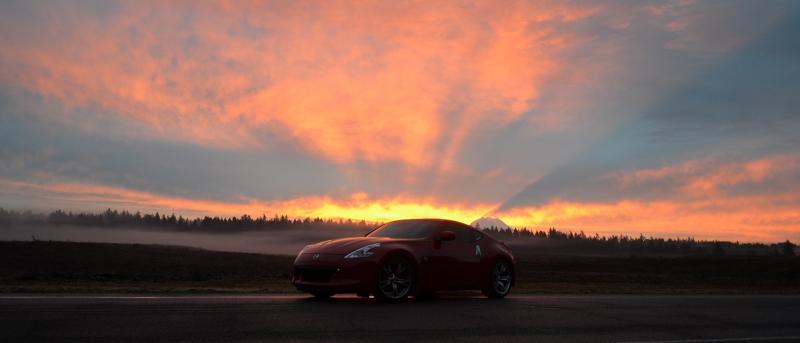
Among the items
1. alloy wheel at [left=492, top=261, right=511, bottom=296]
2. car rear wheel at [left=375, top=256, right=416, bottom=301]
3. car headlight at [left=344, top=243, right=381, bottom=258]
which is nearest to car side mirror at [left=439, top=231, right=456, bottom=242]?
car rear wheel at [left=375, top=256, right=416, bottom=301]

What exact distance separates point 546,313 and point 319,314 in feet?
10.3

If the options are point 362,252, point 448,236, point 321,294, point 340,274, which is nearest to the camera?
point 340,274

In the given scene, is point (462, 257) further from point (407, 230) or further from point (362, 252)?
point (362, 252)

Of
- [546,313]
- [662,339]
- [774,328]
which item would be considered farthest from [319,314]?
[774,328]

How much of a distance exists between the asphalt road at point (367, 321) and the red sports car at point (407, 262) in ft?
1.23

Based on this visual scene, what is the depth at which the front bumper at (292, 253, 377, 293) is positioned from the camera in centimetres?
1069

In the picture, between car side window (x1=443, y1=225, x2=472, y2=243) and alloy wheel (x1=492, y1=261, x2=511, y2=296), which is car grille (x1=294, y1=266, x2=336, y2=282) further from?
alloy wheel (x1=492, y1=261, x2=511, y2=296)

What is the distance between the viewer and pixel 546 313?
958 cm

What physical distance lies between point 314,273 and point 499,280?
3.85 metres

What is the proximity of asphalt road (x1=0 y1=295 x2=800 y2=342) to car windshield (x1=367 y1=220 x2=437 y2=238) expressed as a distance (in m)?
1.35

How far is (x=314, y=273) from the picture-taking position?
36.1ft

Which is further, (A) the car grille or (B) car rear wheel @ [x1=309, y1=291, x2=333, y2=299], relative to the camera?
(B) car rear wheel @ [x1=309, y1=291, x2=333, y2=299]

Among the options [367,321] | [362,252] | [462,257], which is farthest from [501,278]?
[367,321]

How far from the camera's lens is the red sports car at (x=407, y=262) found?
10.8m
